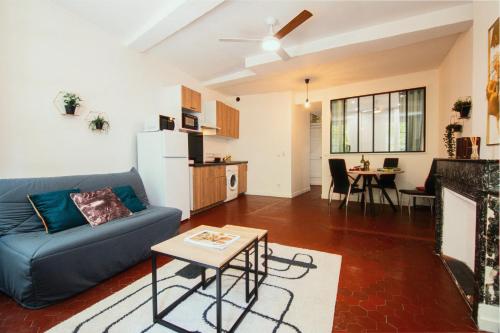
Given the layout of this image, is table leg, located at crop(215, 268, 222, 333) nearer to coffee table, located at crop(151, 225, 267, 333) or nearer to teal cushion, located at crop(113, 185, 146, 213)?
coffee table, located at crop(151, 225, 267, 333)

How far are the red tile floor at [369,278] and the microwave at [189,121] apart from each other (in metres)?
1.77

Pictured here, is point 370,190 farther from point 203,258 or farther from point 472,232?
point 203,258

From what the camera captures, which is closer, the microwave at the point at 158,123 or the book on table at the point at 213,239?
the book on table at the point at 213,239

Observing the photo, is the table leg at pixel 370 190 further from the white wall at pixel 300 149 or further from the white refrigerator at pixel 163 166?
the white refrigerator at pixel 163 166

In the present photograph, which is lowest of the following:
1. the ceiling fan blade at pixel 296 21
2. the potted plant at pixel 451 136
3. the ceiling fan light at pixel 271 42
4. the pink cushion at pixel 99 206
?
the pink cushion at pixel 99 206

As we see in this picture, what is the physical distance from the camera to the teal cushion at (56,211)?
194 centimetres

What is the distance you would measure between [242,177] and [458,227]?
4414 millimetres

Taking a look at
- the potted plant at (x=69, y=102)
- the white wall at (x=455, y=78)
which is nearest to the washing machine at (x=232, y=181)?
the potted plant at (x=69, y=102)

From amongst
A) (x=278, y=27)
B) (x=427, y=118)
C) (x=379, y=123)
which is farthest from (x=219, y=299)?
(x=427, y=118)

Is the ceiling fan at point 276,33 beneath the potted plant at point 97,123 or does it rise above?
above

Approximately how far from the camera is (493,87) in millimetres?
1876

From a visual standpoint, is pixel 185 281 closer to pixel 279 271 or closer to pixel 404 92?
pixel 279 271

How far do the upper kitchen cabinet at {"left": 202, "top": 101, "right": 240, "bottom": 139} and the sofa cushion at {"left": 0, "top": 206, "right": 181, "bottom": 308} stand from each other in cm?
317

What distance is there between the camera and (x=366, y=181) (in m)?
4.75
